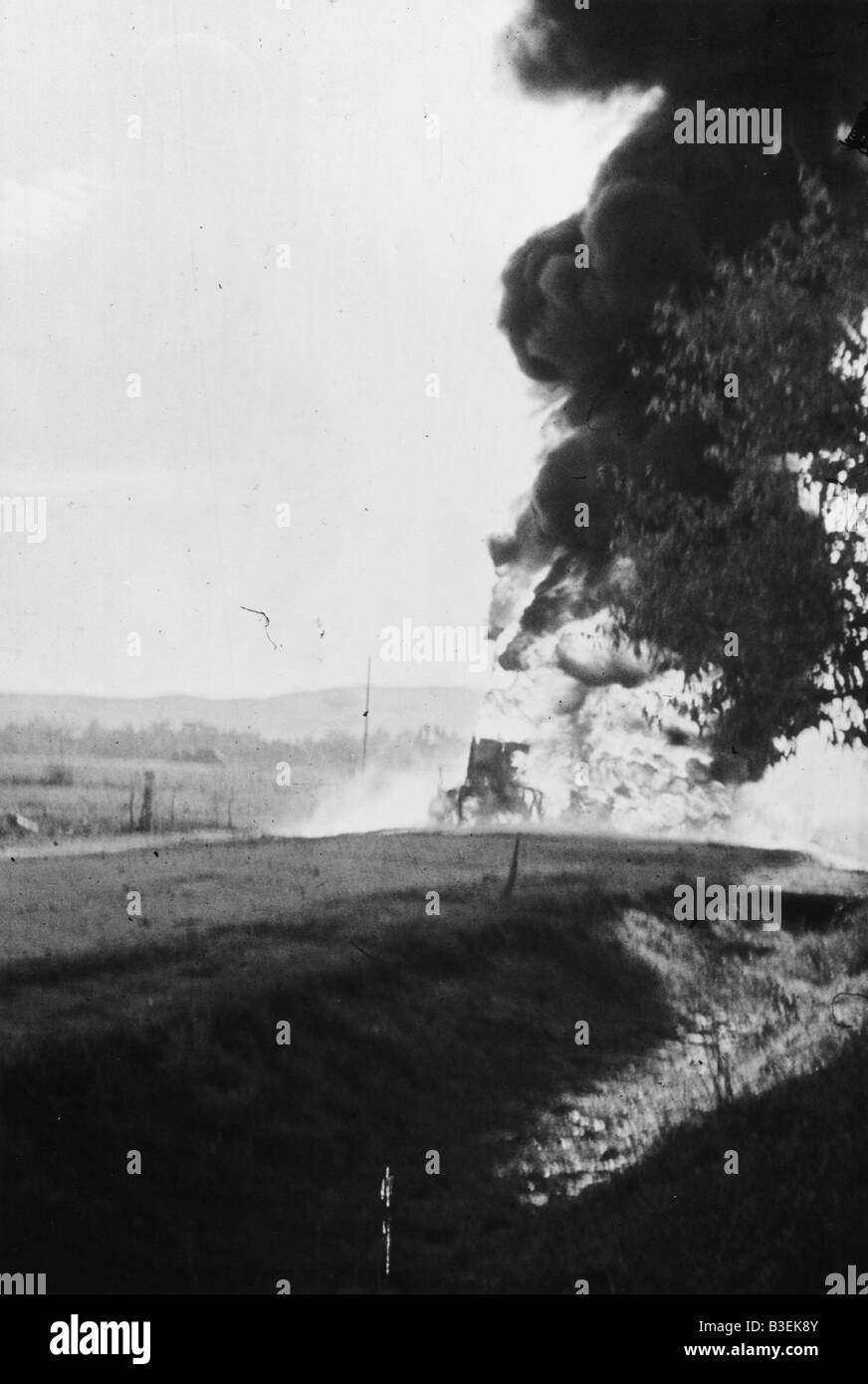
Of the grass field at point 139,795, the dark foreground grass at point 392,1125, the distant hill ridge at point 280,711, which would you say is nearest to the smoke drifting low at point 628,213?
the distant hill ridge at point 280,711

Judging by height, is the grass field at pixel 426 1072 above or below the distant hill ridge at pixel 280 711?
below

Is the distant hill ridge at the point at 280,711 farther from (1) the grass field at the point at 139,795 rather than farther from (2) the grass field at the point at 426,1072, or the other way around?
(2) the grass field at the point at 426,1072

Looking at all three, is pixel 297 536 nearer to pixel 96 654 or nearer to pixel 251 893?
pixel 96 654

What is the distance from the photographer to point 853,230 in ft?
21.2

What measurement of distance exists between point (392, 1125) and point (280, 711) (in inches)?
82.3

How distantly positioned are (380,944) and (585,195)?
3929 mm

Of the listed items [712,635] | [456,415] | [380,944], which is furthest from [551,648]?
[380,944]

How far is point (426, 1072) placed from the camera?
6.09m

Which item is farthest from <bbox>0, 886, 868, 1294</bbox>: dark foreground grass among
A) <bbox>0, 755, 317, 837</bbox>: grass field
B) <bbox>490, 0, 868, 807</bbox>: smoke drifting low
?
<bbox>490, 0, 868, 807</bbox>: smoke drifting low

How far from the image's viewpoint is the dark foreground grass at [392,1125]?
19.0 feet

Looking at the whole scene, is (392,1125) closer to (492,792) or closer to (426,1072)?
(426,1072)

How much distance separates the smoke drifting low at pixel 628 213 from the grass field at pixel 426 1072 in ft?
4.59

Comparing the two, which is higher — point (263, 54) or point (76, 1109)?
point (263, 54)

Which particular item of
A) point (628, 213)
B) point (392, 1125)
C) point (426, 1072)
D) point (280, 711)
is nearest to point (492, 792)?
point (280, 711)
